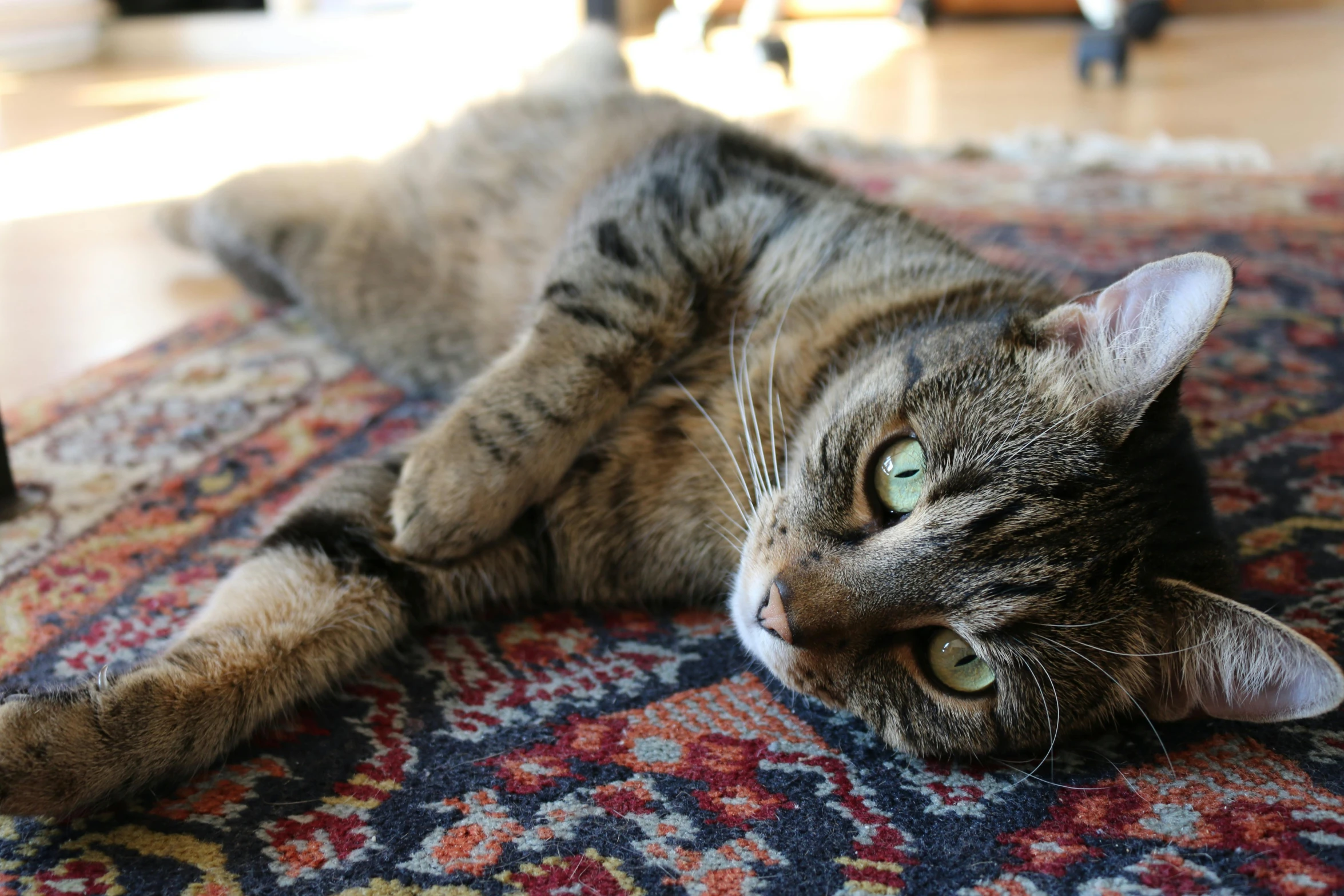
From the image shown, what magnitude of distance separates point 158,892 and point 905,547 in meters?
0.70

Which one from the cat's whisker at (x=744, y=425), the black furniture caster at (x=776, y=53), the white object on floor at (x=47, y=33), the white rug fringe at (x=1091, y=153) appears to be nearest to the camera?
the cat's whisker at (x=744, y=425)

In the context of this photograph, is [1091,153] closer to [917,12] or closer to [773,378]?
[773,378]

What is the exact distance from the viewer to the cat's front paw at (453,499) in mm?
1145

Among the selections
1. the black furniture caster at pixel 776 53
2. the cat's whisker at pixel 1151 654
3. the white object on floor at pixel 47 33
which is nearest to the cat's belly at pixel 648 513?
the cat's whisker at pixel 1151 654

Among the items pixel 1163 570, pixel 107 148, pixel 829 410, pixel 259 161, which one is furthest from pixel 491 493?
pixel 107 148

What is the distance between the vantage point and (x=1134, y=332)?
998 mm

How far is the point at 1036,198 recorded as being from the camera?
2680 millimetres

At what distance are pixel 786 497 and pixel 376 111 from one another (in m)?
3.34

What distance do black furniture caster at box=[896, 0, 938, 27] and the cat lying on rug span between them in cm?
489

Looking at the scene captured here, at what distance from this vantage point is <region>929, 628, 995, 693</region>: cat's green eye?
0.96 metres

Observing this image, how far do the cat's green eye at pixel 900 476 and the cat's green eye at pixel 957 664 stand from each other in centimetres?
13

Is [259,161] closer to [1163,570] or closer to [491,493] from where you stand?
[491,493]

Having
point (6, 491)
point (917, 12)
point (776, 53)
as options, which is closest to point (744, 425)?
point (6, 491)

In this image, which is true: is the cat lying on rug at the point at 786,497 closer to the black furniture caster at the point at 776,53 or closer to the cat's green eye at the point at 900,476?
the cat's green eye at the point at 900,476
